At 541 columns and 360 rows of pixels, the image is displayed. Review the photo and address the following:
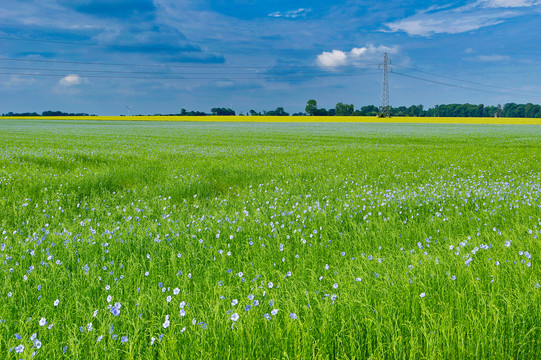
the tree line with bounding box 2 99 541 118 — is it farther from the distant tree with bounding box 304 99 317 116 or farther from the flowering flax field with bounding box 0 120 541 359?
the flowering flax field with bounding box 0 120 541 359

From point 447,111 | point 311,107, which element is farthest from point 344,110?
→ point 447,111

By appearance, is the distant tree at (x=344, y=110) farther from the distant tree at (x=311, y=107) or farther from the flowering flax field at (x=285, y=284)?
the flowering flax field at (x=285, y=284)

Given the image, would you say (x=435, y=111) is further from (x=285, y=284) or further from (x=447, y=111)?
(x=285, y=284)

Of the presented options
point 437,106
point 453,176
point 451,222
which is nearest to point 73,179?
point 451,222

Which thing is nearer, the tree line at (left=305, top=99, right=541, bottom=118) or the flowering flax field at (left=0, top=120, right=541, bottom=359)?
the flowering flax field at (left=0, top=120, right=541, bottom=359)

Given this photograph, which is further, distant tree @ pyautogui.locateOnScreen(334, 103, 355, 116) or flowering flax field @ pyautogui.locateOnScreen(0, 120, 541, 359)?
distant tree @ pyautogui.locateOnScreen(334, 103, 355, 116)

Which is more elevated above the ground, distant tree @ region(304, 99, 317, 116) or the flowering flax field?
distant tree @ region(304, 99, 317, 116)

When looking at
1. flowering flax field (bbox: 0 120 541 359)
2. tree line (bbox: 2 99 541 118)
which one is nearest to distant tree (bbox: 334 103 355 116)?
tree line (bbox: 2 99 541 118)

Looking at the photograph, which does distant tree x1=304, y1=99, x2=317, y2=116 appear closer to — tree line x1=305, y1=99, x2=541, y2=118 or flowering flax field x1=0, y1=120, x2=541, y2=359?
tree line x1=305, y1=99, x2=541, y2=118

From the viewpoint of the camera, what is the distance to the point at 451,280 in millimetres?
3314

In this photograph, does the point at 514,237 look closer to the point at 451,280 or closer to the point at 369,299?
the point at 451,280

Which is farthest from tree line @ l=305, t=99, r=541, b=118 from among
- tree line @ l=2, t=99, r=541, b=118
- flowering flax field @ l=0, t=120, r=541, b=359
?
flowering flax field @ l=0, t=120, r=541, b=359

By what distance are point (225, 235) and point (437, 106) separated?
615 feet

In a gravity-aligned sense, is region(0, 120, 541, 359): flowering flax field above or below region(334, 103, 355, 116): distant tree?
below
